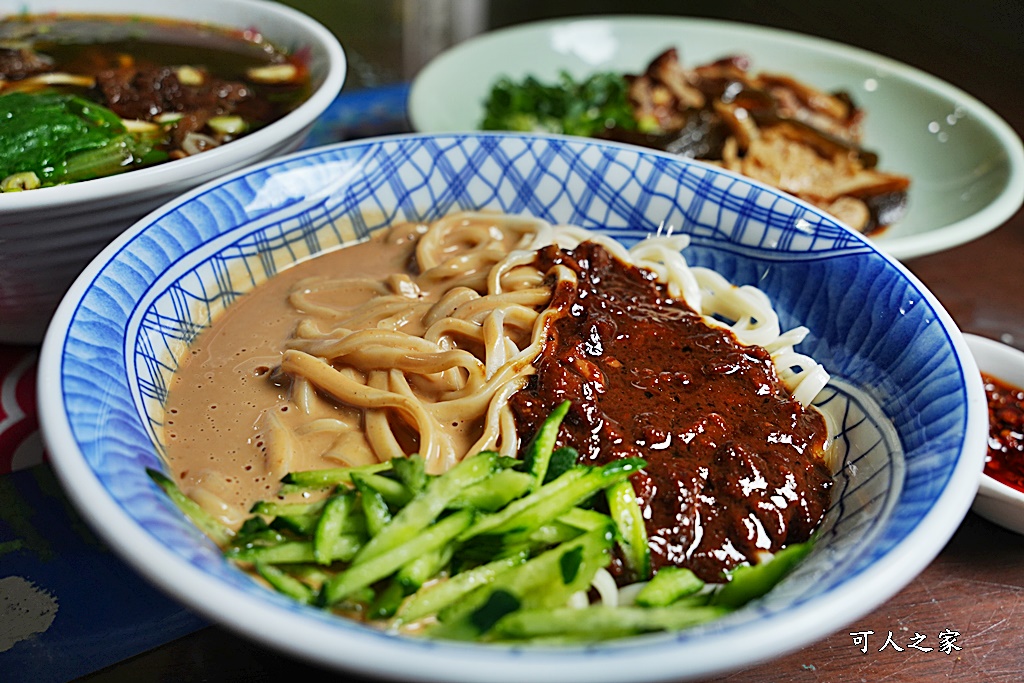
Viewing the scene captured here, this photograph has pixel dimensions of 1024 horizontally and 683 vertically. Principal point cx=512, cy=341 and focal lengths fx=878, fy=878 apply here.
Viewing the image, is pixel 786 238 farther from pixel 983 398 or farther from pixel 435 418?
pixel 435 418

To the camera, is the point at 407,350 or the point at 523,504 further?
the point at 407,350

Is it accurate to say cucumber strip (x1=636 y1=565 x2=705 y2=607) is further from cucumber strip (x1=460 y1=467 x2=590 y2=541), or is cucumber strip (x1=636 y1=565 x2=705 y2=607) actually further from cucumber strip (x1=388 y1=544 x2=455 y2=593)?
cucumber strip (x1=388 y1=544 x2=455 y2=593)

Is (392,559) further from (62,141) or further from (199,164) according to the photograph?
(62,141)

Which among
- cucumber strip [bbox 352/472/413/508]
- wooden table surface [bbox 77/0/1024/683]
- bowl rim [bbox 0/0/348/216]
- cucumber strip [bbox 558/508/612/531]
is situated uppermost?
bowl rim [bbox 0/0/348/216]

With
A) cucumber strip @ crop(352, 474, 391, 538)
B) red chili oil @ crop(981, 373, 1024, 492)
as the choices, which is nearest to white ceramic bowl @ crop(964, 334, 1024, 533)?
red chili oil @ crop(981, 373, 1024, 492)

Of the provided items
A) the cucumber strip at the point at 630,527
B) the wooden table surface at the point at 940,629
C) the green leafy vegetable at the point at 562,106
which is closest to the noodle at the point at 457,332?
the cucumber strip at the point at 630,527

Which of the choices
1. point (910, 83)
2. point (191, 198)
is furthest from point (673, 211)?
point (910, 83)

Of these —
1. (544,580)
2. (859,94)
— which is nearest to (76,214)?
(544,580)
